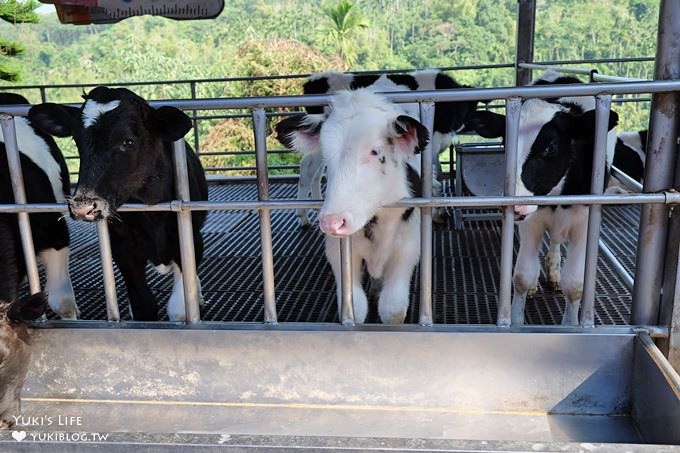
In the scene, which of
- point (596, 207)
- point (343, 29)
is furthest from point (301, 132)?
point (343, 29)

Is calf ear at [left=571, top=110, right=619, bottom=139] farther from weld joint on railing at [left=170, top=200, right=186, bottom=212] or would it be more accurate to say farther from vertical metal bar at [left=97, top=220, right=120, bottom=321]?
vertical metal bar at [left=97, top=220, right=120, bottom=321]

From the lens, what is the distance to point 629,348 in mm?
2701

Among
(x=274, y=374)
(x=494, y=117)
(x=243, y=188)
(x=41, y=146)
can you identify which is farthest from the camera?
(x=243, y=188)

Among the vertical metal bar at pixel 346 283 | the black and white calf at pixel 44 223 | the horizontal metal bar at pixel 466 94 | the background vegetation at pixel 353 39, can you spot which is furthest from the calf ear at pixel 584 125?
the background vegetation at pixel 353 39

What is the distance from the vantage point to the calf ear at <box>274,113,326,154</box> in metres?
3.08

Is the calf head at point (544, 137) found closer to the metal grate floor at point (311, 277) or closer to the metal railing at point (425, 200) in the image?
the metal railing at point (425, 200)

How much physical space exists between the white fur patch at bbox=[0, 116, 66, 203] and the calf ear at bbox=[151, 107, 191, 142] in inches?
51.0

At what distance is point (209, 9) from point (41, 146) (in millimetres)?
1513

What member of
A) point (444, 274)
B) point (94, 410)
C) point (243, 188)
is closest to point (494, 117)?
point (444, 274)

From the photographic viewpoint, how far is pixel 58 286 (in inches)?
149

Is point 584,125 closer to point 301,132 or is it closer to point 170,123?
point 301,132

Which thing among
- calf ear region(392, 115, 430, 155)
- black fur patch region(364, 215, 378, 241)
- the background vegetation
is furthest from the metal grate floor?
the background vegetation

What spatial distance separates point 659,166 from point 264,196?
5.57 feet

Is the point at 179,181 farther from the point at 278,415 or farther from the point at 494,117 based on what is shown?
the point at 494,117
